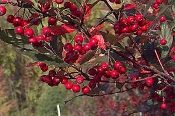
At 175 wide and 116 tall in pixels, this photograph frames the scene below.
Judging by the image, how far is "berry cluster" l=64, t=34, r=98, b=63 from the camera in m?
1.69

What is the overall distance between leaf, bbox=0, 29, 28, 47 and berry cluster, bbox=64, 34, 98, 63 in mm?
162

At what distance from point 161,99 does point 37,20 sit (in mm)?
757

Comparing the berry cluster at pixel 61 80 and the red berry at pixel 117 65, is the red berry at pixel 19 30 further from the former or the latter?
the red berry at pixel 117 65

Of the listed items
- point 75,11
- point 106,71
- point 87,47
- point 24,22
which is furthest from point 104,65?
point 24,22

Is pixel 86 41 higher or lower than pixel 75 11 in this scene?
lower

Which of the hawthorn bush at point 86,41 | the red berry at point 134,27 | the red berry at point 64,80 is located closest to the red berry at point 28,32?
the hawthorn bush at point 86,41

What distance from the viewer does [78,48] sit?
67.5 inches

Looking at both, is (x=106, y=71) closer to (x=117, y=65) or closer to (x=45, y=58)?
(x=117, y=65)

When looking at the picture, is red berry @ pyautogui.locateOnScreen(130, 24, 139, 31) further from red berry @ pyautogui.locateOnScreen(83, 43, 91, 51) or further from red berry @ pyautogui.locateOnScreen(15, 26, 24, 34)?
red berry @ pyautogui.locateOnScreen(15, 26, 24, 34)

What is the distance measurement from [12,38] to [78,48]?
24 centimetres

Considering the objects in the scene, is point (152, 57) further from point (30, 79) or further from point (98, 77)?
point (30, 79)

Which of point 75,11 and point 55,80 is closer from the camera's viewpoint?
point 75,11

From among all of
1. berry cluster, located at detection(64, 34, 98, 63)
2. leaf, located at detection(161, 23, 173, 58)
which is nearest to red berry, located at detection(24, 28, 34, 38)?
berry cluster, located at detection(64, 34, 98, 63)

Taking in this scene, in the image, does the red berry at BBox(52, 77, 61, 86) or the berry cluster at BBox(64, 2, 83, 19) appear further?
the red berry at BBox(52, 77, 61, 86)
